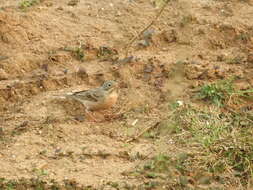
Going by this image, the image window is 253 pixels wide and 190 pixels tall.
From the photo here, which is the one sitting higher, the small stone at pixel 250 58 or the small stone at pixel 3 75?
the small stone at pixel 250 58

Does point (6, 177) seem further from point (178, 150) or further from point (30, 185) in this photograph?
point (178, 150)

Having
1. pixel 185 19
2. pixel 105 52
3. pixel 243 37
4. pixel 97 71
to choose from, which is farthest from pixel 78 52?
pixel 243 37

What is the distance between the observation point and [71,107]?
8055mm

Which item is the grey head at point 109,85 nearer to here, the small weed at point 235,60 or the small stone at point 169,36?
the small stone at point 169,36

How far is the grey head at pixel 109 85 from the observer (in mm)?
7840

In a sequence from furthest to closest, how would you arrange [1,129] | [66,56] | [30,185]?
1. [66,56]
2. [1,129]
3. [30,185]

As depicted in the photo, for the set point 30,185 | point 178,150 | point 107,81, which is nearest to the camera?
point 30,185

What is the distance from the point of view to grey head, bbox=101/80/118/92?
7.84m

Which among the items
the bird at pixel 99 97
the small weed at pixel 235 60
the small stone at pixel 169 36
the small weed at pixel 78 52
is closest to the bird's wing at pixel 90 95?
the bird at pixel 99 97

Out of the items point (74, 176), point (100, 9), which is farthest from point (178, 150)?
point (100, 9)

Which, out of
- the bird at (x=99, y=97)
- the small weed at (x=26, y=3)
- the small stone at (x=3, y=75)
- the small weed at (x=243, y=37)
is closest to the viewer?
the bird at (x=99, y=97)

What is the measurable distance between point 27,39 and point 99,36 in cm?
102

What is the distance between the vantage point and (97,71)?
8.58 m

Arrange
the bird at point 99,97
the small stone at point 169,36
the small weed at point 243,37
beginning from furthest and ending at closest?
the small stone at point 169,36
the small weed at point 243,37
the bird at point 99,97
